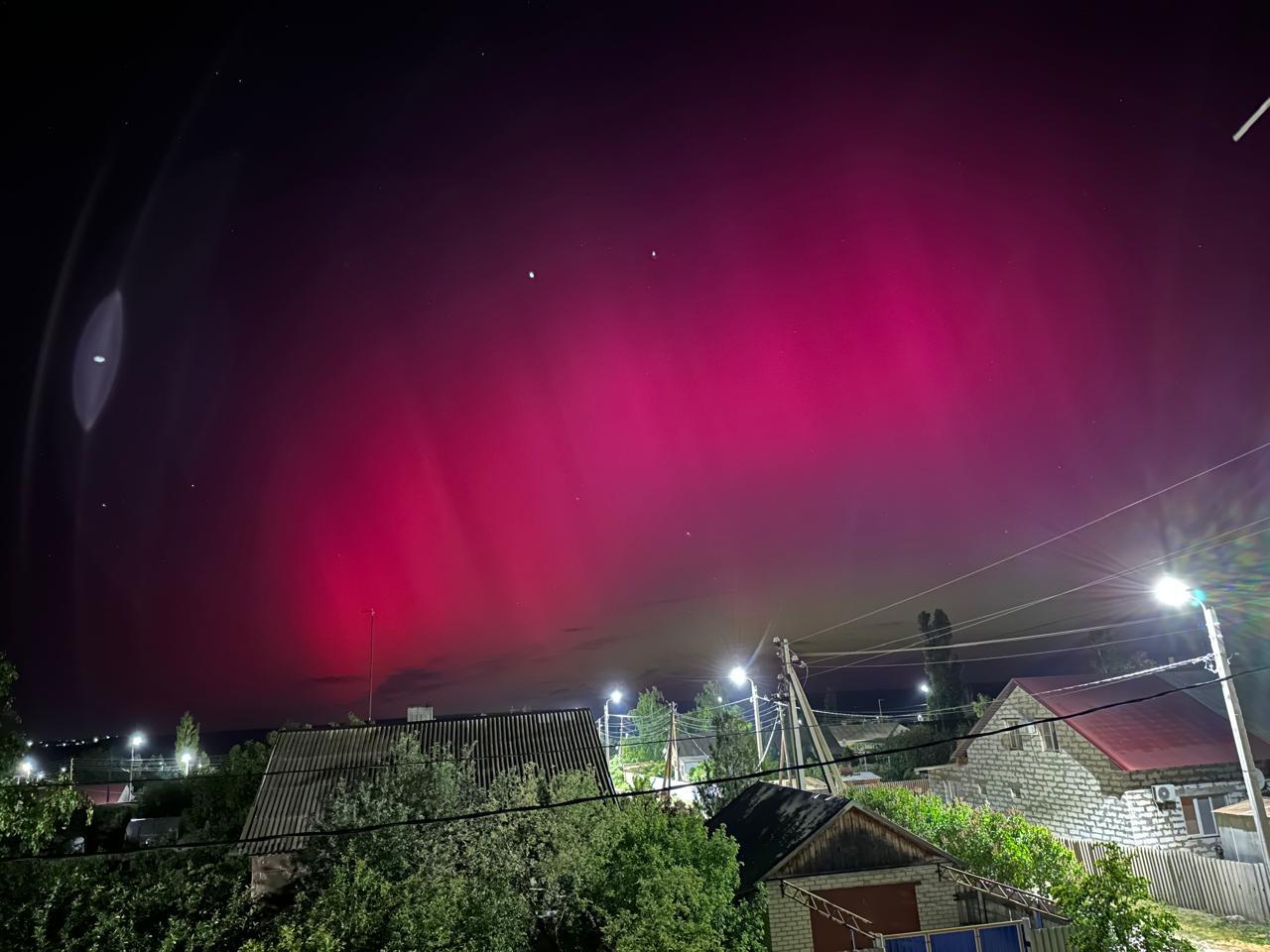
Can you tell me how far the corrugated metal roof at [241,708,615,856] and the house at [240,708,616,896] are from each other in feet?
0.11

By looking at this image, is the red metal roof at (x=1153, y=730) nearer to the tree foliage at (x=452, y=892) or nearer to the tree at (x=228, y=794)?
the tree foliage at (x=452, y=892)

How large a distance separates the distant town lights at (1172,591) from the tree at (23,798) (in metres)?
24.6

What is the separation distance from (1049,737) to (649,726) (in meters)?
59.7

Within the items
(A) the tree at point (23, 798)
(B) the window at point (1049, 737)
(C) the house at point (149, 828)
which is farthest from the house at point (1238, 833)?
(C) the house at point (149, 828)

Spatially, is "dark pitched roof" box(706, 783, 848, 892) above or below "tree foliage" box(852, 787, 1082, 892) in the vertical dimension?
above

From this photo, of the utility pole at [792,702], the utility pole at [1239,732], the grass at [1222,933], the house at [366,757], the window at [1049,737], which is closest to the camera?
the utility pole at [1239,732]

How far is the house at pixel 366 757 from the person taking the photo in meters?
26.4

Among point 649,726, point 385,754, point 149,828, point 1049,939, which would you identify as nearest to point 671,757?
point 385,754

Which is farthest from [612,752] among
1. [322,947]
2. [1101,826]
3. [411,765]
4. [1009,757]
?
[322,947]

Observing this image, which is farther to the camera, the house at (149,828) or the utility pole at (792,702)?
the house at (149,828)

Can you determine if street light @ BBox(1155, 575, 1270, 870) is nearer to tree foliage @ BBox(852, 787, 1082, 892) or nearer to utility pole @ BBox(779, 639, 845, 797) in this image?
tree foliage @ BBox(852, 787, 1082, 892)

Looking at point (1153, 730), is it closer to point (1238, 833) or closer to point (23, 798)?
point (1238, 833)

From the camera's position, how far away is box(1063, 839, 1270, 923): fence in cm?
2377

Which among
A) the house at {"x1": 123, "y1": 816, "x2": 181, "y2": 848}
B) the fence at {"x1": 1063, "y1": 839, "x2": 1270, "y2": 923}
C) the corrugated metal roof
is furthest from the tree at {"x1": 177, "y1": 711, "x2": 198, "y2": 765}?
the fence at {"x1": 1063, "y1": 839, "x2": 1270, "y2": 923}
